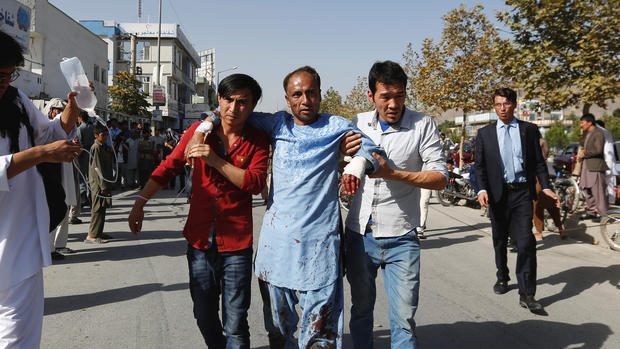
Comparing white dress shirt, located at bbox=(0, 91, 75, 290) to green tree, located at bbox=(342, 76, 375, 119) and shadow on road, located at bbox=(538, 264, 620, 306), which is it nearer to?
shadow on road, located at bbox=(538, 264, 620, 306)

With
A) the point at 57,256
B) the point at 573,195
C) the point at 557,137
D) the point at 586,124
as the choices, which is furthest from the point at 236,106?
the point at 557,137

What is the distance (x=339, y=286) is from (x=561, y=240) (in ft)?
22.9

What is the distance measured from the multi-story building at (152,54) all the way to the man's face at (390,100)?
140 ft

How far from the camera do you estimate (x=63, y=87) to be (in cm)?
2406

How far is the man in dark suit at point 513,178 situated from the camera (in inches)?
180

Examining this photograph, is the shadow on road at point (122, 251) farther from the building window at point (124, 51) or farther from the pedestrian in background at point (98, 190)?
the building window at point (124, 51)

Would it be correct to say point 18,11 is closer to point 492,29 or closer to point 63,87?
point 63,87

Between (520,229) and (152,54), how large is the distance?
52.1 meters

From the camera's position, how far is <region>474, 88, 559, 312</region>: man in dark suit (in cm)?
457

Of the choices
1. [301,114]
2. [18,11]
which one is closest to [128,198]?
[18,11]

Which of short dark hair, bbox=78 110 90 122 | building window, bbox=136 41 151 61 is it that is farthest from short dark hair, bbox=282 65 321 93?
building window, bbox=136 41 151 61

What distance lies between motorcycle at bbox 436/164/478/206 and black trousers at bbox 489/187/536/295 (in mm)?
7173

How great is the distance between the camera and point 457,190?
12.8 m

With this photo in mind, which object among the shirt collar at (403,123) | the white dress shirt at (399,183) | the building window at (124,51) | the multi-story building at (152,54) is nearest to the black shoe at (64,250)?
the white dress shirt at (399,183)
